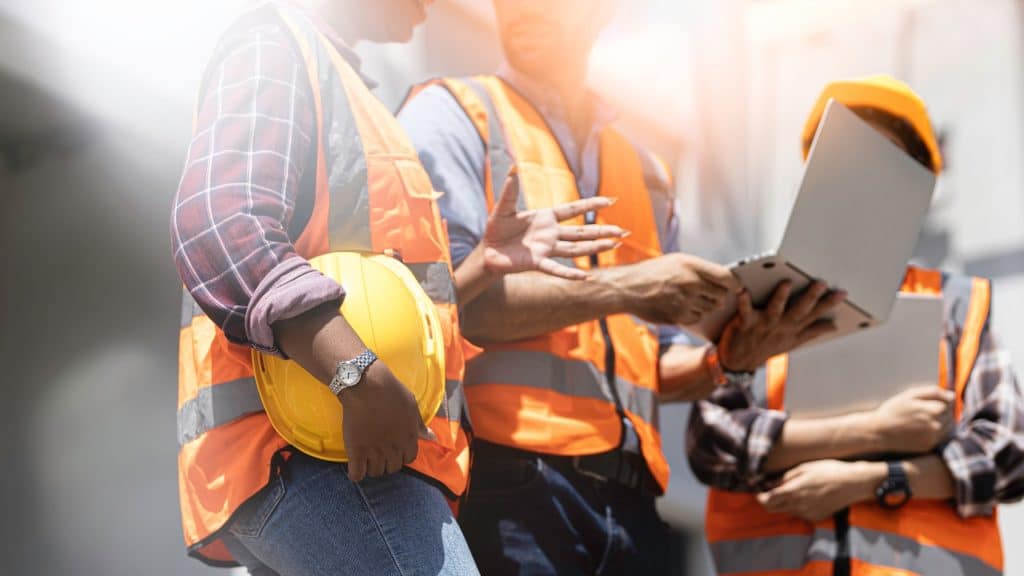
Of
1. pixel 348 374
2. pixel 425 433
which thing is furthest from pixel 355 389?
pixel 425 433

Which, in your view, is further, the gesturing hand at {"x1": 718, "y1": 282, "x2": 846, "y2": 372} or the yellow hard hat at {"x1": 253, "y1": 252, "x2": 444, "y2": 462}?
the gesturing hand at {"x1": 718, "y1": 282, "x2": 846, "y2": 372}

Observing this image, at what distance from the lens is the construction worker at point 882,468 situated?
2.28m

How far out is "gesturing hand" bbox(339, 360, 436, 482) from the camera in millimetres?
1267

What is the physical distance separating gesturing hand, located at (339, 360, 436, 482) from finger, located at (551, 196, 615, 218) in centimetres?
48

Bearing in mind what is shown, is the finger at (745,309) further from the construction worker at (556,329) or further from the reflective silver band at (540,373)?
the reflective silver band at (540,373)

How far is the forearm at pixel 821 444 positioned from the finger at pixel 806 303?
1.17ft

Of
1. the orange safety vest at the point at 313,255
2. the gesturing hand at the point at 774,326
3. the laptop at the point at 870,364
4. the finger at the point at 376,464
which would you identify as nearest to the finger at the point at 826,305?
the gesturing hand at the point at 774,326

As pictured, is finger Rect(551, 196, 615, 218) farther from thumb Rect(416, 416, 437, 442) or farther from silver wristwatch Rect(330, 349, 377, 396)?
silver wristwatch Rect(330, 349, 377, 396)

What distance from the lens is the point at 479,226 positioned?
1890 millimetres

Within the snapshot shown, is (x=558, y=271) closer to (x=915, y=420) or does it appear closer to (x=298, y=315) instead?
(x=298, y=315)

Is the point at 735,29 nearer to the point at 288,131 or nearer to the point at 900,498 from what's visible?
the point at 900,498

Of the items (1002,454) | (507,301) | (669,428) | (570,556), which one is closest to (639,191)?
(507,301)

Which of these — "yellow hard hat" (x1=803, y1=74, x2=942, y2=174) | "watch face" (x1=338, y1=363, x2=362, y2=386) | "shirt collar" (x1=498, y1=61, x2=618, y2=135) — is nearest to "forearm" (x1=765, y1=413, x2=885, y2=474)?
"yellow hard hat" (x1=803, y1=74, x2=942, y2=174)

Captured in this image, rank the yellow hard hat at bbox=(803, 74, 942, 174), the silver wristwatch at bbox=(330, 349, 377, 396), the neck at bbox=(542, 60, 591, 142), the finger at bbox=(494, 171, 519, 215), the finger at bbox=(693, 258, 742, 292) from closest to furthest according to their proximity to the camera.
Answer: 1. the silver wristwatch at bbox=(330, 349, 377, 396)
2. the finger at bbox=(494, 171, 519, 215)
3. the finger at bbox=(693, 258, 742, 292)
4. the neck at bbox=(542, 60, 591, 142)
5. the yellow hard hat at bbox=(803, 74, 942, 174)
